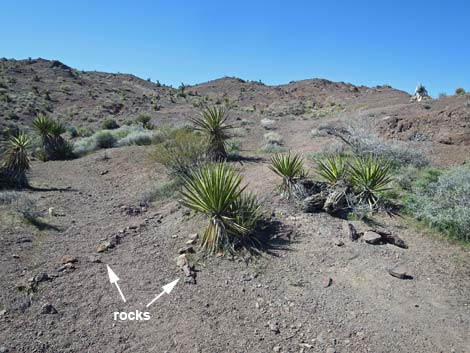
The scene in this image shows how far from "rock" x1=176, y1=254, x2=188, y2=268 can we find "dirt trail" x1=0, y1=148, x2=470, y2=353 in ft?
0.29

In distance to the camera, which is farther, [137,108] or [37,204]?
[137,108]

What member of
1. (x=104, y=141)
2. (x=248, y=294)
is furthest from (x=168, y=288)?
(x=104, y=141)

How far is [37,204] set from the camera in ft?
31.7

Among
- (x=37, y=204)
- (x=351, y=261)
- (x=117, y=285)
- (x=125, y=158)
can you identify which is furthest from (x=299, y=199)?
(x=125, y=158)

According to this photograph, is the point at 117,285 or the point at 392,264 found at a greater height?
the point at 392,264

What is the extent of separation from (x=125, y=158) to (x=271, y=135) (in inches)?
295

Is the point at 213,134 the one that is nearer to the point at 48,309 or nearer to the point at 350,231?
the point at 350,231

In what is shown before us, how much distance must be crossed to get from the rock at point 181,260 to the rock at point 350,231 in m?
2.90

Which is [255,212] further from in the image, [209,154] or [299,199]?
[209,154]

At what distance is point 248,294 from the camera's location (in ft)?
17.6

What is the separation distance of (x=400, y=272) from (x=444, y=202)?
2.51 metres

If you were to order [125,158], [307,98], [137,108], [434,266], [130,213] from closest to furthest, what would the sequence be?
[434,266], [130,213], [125,158], [137,108], [307,98]

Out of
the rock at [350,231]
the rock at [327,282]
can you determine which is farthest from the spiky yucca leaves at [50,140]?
Answer: the rock at [327,282]

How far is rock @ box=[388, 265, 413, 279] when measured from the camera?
18.7 ft
